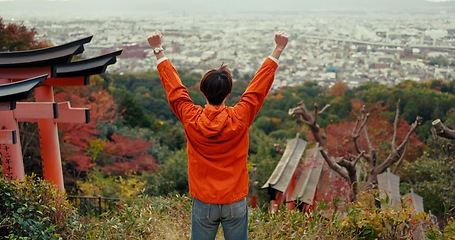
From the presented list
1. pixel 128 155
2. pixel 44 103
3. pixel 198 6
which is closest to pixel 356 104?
pixel 128 155

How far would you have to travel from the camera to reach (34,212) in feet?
11.6

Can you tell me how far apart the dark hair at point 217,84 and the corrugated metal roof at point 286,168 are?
478 cm

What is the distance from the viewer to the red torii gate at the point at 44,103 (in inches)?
178

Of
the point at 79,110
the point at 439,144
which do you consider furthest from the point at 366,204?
the point at 439,144

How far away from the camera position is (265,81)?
2502 millimetres

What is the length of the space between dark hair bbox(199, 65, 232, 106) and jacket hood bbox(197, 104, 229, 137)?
4 centimetres

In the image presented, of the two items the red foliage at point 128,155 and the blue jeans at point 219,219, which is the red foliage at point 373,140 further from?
the blue jeans at point 219,219

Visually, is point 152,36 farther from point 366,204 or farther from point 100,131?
point 100,131

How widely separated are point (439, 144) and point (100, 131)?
343 inches

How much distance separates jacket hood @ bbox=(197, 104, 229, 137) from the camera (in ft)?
8.01

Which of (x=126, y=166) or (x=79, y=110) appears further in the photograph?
(x=126, y=166)

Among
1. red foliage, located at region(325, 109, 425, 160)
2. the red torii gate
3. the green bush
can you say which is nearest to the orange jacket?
the green bush

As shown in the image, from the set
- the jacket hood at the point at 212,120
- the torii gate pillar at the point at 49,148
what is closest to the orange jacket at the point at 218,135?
the jacket hood at the point at 212,120

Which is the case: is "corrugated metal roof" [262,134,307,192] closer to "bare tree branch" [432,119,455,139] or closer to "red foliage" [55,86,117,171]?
"bare tree branch" [432,119,455,139]
